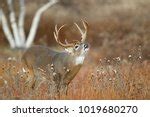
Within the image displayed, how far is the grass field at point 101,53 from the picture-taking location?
6.68 metres

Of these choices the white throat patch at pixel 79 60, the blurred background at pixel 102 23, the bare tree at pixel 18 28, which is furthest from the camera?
the bare tree at pixel 18 28

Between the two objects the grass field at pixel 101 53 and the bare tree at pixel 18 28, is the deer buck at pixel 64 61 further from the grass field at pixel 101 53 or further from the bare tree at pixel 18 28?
the bare tree at pixel 18 28

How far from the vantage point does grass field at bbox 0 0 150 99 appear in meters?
6.68

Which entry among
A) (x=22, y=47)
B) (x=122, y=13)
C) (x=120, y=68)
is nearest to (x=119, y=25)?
(x=122, y=13)

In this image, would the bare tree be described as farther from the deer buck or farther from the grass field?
the deer buck

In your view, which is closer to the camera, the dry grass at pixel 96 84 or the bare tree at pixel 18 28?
the dry grass at pixel 96 84

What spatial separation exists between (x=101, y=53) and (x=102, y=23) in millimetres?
1555

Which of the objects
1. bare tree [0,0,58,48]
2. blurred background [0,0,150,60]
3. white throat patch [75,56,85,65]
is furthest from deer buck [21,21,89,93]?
bare tree [0,0,58,48]

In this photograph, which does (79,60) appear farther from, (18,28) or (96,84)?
(18,28)

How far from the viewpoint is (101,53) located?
1164cm

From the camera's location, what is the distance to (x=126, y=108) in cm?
655

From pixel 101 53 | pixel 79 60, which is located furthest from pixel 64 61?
pixel 101 53

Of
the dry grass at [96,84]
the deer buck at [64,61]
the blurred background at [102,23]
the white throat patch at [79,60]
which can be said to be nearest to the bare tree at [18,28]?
the blurred background at [102,23]

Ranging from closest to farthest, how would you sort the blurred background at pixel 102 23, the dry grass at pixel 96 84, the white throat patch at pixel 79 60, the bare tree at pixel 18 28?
the white throat patch at pixel 79 60, the dry grass at pixel 96 84, the blurred background at pixel 102 23, the bare tree at pixel 18 28
